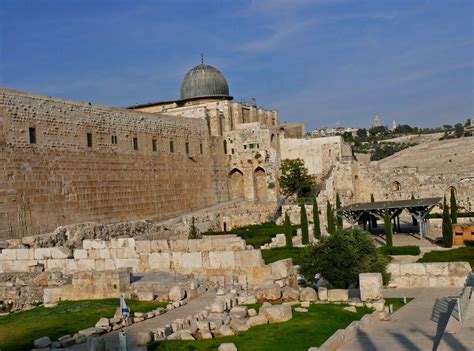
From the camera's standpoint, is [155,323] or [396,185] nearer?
[155,323]

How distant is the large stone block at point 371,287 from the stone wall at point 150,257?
333 cm

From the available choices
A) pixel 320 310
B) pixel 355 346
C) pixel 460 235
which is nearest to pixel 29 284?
pixel 320 310

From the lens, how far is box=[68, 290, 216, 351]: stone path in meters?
9.62

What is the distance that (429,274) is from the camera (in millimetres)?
15391

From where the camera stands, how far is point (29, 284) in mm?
18062

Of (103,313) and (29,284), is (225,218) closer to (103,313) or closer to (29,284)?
(29,284)

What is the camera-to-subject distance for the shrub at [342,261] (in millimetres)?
15148

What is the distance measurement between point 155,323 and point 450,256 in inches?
485

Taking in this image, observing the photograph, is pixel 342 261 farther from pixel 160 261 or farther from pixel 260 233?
pixel 260 233

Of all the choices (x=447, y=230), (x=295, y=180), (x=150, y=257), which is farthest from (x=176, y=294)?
(x=295, y=180)

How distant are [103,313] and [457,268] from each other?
843 centimetres

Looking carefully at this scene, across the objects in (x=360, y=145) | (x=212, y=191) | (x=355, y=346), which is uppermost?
(x=360, y=145)

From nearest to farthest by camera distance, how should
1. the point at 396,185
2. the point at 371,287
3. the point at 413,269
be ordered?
the point at 371,287 < the point at 413,269 < the point at 396,185

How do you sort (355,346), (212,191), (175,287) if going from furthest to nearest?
(212,191) < (175,287) < (355,346)
